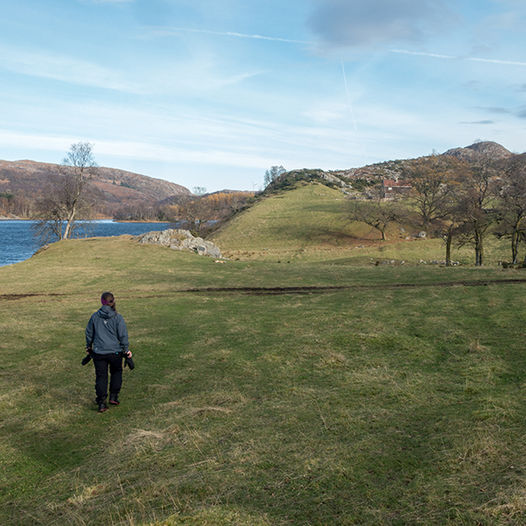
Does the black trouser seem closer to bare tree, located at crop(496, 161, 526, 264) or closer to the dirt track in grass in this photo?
the dirt track in grass

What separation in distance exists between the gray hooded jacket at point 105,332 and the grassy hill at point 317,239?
46326 millimetres

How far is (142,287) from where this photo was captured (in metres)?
32.3

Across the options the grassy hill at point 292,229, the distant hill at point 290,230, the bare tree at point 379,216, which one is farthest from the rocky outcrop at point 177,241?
the bare tree at point 379,216

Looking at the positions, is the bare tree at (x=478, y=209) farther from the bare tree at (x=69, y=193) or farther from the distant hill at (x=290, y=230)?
the bare tree at (x=69, y=193)

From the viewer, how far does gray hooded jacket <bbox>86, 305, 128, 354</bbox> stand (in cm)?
1088

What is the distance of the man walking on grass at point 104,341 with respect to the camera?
10891 mm

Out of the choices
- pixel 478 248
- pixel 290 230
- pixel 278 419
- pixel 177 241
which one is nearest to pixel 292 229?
pixel 290 230

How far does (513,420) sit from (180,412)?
7104 mm

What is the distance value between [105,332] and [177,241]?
147 feet

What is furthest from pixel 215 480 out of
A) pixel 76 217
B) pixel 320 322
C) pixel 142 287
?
pixel 76 217

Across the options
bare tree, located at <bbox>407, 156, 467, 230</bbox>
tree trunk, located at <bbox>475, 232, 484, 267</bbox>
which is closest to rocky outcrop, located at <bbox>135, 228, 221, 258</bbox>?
tree trunk, located at <bbox>475, 232, 484, 267</bbox>

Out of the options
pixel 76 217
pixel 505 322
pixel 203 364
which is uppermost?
pixel 76 217

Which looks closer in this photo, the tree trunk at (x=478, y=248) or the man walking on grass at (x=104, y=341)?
the man walking on grass at (x=104, y=341)

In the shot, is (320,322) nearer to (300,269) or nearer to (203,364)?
(203,364)
